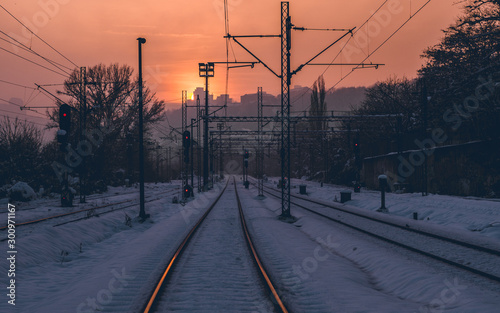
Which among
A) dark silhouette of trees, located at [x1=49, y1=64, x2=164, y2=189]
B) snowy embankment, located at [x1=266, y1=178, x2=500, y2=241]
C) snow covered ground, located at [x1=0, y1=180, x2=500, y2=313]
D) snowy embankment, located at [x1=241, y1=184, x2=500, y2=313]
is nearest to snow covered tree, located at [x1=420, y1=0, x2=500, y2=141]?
snowy embankment, located at [x1=266, y1=178, x2=500, y2=241]

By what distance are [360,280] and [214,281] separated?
3.04 m

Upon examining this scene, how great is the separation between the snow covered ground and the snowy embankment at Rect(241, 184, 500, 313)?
0.02 m

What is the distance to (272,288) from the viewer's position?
7.57 meters

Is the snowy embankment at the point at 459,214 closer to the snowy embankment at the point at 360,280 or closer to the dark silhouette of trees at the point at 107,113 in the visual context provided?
the snowy embankment at the point at 360,280

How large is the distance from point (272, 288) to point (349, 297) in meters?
1.34

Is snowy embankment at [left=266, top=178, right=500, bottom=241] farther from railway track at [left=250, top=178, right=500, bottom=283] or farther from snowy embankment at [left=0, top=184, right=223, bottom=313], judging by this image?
snowy embankment at [left=0, top=184, right=223, bottom=313]

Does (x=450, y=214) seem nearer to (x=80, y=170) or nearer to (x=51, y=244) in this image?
(x=51, y=244)

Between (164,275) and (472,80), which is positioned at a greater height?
(472,80)

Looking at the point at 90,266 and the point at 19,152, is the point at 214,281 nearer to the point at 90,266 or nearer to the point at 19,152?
the point at 90,266

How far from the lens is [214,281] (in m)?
8.56

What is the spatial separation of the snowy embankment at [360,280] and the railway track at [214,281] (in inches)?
16.5

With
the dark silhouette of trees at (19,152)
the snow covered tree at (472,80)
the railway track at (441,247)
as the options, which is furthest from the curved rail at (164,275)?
the dark silhouette of trees at (19,152)

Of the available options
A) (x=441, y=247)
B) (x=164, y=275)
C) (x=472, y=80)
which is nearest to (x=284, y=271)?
(x=164, y=275)

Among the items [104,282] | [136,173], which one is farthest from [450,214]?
[136,173]
